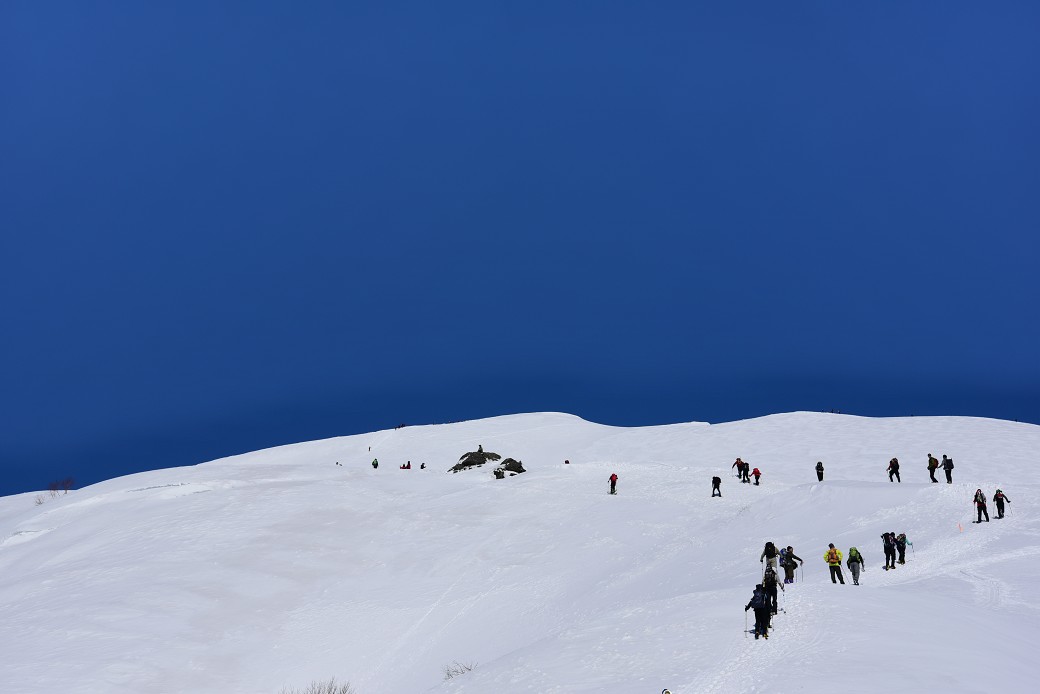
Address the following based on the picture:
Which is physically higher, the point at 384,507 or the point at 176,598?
the point at 384,507

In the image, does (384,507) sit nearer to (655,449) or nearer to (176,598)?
(176,598)

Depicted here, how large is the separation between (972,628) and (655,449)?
1552 inches

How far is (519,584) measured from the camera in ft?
92.0

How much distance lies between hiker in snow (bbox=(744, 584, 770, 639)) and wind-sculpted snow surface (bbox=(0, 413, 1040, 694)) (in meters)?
0.41

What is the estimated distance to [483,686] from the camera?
623 inches

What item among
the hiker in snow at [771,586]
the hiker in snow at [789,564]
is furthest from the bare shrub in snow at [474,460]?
the hiker in snow at [771,586]

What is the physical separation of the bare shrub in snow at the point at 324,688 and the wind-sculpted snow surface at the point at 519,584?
36 centimetres

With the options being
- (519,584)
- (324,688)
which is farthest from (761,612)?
(519,584)

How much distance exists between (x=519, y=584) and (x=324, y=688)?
8597mm

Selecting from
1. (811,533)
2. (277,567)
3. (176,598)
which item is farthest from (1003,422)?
(176,598)

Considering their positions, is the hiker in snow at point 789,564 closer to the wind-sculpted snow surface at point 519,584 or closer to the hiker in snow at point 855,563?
the wind-sculpted snow surface at point 519,584

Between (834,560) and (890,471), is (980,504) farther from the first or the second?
(890,471)

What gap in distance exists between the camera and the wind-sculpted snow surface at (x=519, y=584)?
15.2 metres

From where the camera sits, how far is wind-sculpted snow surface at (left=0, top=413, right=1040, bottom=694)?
15.2 meters
